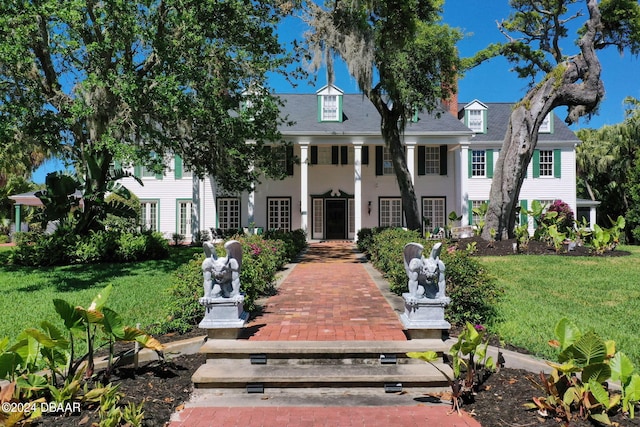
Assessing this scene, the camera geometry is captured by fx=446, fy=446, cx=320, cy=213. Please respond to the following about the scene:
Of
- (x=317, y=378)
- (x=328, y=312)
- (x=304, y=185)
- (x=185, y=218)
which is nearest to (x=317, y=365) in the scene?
(x=317, y=378)

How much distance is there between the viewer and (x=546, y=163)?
23734mm

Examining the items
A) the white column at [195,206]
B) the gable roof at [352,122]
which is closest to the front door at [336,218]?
the gable roof at [352,122]

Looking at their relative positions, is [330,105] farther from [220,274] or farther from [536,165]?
[220,274]

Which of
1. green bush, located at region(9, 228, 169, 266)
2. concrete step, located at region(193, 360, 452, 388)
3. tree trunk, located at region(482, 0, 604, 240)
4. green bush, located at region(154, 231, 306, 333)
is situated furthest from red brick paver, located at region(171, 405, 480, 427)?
tree trunk, located at region(482, 0, 604, 240)

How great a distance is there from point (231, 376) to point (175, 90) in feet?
26.5

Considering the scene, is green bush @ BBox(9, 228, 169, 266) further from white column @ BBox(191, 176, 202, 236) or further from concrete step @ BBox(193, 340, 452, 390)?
concrete step @ BBox(193, 340, 452, 390)

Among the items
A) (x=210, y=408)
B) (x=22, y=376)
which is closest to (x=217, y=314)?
(x=210, y=408)

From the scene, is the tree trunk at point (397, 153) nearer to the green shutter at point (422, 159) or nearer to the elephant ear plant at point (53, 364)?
the green shutter at point (422, 159)

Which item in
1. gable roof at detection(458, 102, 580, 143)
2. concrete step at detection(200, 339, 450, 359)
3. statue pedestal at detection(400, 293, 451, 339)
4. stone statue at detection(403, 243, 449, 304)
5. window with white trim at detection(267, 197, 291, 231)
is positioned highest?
gable roof at detection(458, 102, 580, 143)

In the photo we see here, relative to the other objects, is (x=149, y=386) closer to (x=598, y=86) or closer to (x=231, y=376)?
(x=231, y=376)

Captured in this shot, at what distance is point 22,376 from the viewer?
150 inches

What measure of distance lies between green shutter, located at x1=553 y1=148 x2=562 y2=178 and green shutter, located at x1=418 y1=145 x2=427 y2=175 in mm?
6966

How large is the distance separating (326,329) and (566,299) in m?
4.95

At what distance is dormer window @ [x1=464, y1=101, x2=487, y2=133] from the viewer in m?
24.6
